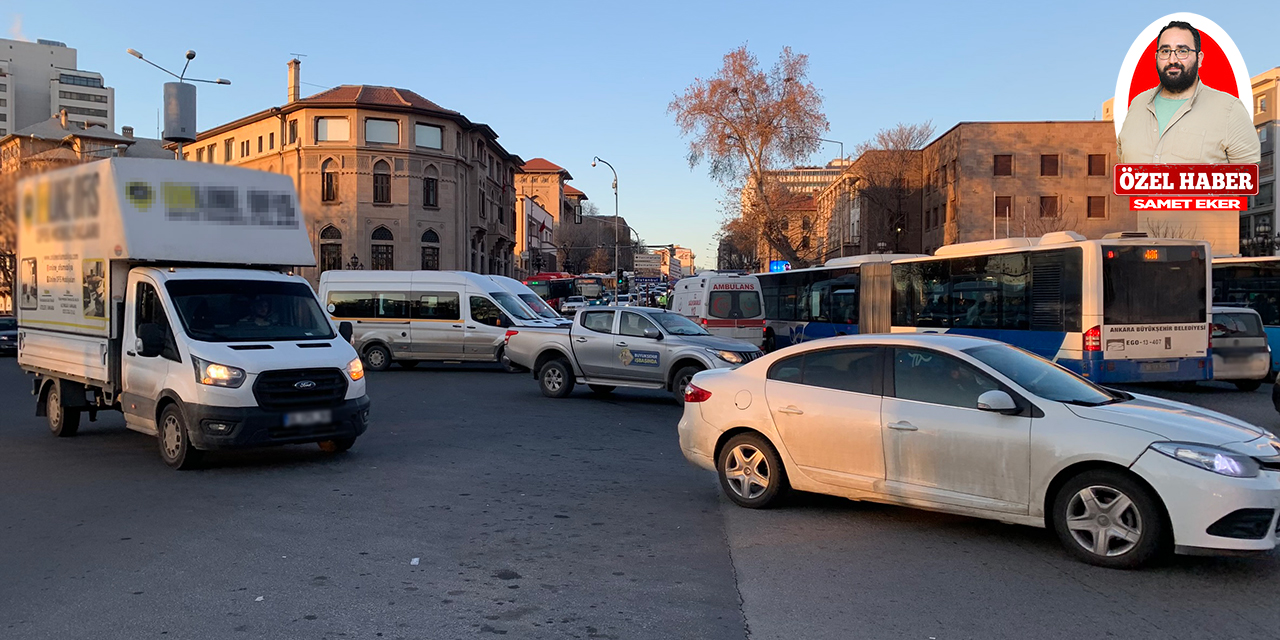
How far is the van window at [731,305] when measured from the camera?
24562 mm

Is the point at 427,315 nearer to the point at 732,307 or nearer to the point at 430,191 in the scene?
the point at 732,307

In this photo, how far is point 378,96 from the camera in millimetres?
57750

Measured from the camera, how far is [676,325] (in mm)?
16250

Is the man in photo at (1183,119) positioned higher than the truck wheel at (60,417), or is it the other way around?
the man in photo at (1183,119)

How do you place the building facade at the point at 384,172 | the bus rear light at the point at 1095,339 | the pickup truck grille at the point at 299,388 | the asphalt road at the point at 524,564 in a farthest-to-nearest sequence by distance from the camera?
the building facade at the point at 384,172 < the bus rear light at the point at 1095,339 < the pickup truck grille at the point at 299,388 < the asphalt road at the point at 524,564

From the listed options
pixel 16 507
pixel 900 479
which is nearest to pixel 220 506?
pixel 16 507

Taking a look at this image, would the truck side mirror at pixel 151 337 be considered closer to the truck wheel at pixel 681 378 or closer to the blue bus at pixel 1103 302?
the truck wheel at pixel 681 378

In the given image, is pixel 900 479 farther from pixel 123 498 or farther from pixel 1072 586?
pixel 123 498

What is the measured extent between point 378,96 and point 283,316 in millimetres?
50646

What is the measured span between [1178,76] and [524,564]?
3710 cm

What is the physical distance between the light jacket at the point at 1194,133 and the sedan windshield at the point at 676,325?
2674 cm

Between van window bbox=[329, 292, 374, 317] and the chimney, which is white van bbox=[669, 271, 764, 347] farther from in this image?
the chimney

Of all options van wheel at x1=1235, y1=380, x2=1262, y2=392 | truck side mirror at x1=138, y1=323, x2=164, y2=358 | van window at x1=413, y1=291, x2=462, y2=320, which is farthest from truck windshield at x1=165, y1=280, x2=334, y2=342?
van wheel at x1=1235, y1=380, x2=1262, y2=392

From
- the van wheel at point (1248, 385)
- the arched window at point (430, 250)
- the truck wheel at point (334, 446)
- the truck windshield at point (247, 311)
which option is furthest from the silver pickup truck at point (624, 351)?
the arched window at point (430, 250)
